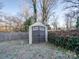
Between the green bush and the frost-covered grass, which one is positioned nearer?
the frost-covered grass

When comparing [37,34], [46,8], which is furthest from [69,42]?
[46,8]

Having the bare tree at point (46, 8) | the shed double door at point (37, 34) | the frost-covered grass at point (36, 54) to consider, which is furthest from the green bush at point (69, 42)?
the bare tree at point (46, 8)

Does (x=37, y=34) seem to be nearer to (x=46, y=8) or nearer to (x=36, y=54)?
(x=36, y=54)

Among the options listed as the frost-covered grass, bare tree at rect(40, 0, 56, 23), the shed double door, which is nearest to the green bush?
the frost-covered grass

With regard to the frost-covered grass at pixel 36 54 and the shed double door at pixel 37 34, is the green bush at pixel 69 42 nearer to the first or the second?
the frost-covered grass at pixel 36 54

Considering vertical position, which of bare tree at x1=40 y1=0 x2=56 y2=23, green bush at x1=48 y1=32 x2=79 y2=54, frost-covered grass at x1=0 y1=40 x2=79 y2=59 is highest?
bare tree at x1=40 y1=0 x2=56 y2=23

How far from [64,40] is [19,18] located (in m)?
14.2

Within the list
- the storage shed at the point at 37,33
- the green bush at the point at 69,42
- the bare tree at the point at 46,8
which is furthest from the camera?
the bare tree at the point at 46,8

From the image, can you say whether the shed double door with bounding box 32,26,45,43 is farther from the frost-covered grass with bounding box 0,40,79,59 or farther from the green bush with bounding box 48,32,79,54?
the frost-covered grass with bounding box 0,40,79,59

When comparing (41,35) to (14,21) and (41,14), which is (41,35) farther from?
(14,21)

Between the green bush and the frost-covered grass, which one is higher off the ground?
the green bush

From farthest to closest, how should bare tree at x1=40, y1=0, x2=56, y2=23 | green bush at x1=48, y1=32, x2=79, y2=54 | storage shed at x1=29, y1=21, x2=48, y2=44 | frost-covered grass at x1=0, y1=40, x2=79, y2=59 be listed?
1. bare tree at x1=40, y1=0, x2=56, y2=23
2. storage shed at x1=29, y1=21, x2=48, y2=44
3. green bush at x1=48, y1=32, x2=79, y2=54
4. frost-covered grass at x1=0, y1=40, x2=79, y2=59

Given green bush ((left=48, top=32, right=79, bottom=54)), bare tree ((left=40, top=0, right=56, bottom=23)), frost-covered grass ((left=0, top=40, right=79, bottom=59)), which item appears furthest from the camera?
bare tree ((left=40, top=0, right=56, bottom=23))

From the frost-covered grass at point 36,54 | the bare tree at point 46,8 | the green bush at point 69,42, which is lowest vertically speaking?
the frost-covered grass at point 36,54
